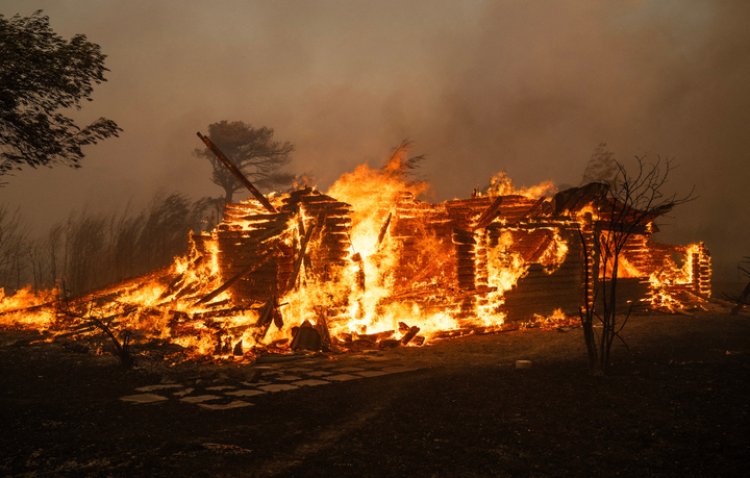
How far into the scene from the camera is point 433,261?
1630 cm

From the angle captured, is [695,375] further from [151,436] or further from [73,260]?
[73,260]

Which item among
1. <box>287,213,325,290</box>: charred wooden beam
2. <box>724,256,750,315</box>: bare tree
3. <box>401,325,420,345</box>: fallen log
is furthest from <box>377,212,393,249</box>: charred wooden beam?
<box>724,256,750,315</box>: bare tree

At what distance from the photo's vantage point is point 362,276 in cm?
1265

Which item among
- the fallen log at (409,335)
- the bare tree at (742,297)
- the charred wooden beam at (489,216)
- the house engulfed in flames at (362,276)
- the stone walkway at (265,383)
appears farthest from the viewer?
the charred wooden beam at (489,216)

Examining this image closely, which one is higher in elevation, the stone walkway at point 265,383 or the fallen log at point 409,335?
the fallen log at point 409,335

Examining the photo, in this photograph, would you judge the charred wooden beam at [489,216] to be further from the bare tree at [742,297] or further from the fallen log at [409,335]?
the bare tree at [742,297]

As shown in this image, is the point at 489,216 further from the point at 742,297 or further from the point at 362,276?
the point at 742,297

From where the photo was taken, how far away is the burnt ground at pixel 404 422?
4516 millimetres

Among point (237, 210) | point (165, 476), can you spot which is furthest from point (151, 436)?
point (237, 210)

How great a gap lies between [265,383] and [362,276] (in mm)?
5143

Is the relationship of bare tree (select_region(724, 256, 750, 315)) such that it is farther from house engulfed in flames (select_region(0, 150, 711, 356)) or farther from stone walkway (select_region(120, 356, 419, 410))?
stone walkway (select_region(120, 356, 419, 410))

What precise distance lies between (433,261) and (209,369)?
346 inches

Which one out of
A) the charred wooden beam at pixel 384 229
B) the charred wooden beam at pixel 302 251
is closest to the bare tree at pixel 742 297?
the charred wooden beam at pixel 384 229

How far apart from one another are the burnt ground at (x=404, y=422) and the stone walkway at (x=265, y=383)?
0.50ft
